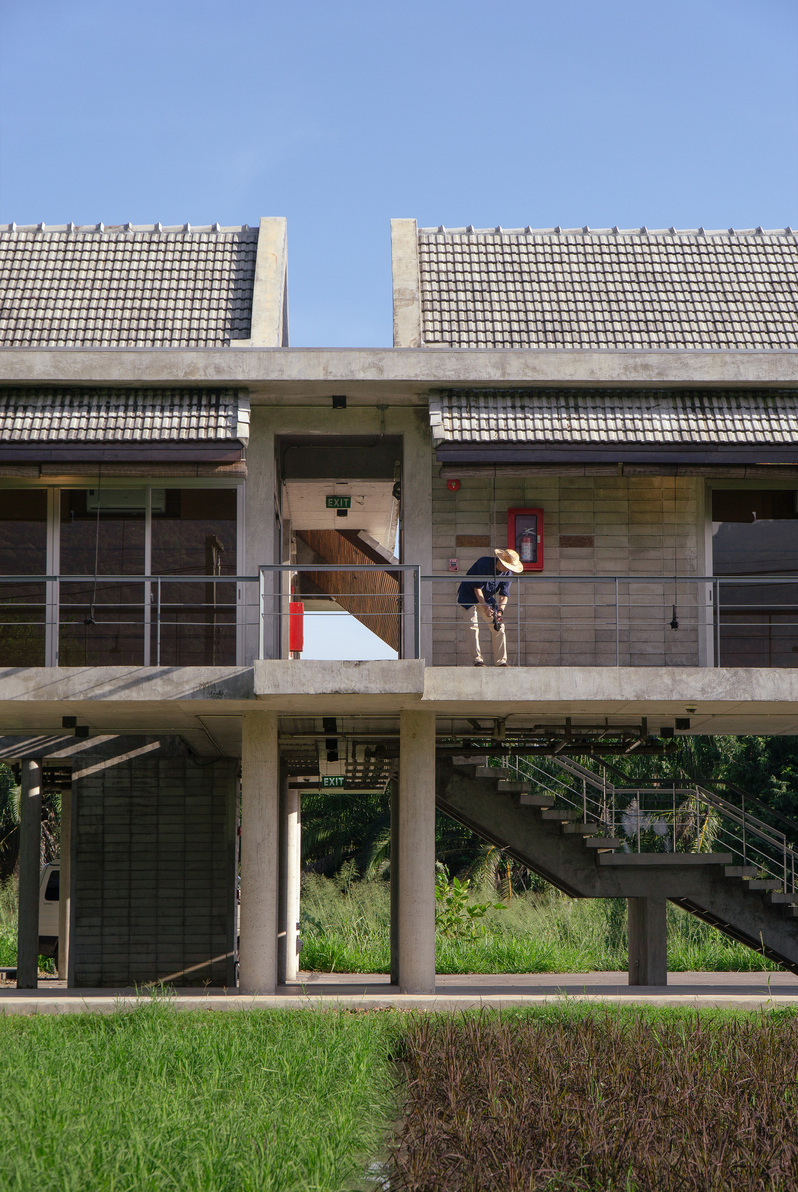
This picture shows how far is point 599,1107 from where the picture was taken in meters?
8.01

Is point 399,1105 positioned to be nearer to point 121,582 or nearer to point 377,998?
point 377,998

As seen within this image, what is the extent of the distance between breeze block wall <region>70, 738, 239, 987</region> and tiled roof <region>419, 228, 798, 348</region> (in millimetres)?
6932

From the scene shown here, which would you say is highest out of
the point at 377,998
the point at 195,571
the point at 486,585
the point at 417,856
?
the point at 195,571

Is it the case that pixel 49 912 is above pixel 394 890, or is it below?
below

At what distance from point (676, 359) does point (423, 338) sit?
301 cm

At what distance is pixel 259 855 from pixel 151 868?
338cm

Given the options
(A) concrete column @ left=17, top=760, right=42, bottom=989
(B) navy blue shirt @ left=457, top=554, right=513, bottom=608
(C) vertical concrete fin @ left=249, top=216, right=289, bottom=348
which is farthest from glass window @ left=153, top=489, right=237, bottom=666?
(A) concrete column @ left=17, top=760, right=42, bottom=989

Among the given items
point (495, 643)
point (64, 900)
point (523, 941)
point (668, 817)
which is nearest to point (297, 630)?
point (495, 643)

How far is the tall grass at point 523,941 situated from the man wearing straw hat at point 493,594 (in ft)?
31.2

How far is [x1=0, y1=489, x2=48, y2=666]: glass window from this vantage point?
14906mm

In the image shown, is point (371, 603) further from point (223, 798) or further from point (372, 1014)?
point (372, 1014)

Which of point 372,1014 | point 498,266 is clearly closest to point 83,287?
point 498,266

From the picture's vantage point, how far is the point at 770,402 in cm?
1477

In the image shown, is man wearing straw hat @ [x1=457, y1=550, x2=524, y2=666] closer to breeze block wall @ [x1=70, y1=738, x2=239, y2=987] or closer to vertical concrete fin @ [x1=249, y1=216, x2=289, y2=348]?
vertical concrete fin @ [x1=249, y1=216, x2=289, y2=348]
